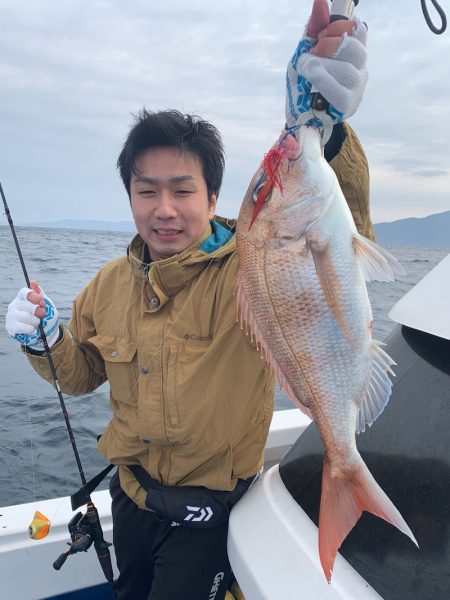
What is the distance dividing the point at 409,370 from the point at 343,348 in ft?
0.91

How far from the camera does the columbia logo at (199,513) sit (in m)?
2.16

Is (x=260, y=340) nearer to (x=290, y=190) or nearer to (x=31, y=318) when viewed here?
(x=290, y=190)

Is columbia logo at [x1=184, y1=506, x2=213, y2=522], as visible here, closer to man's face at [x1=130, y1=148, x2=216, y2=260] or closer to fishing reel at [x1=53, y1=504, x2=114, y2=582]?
fishing reel at [x1=53, y1=504, x2=114, y2=582]

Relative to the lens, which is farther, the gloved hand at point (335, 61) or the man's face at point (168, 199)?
the man's face at point (168, 199)

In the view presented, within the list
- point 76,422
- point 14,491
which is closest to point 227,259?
point 14,491

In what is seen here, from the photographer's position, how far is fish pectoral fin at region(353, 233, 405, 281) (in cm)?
155

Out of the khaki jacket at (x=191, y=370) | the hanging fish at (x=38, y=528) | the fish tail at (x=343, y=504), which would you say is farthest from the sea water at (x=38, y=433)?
the fish tail at (x=343, y=504)

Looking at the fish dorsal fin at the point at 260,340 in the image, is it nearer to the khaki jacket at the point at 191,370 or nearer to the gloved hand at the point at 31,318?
the khaki jacket at the point at 191,370

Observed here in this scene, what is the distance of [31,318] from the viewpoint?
2.33 meters

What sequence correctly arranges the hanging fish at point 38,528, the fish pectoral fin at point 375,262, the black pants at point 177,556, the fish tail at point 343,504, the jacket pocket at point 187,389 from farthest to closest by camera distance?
the hanging fish at point 38,528 < the black pants at point 177,556 < the jacket pocket at point 187,389 < the fish pectoral fin at point 375,262 < the fish tail at point 343,504

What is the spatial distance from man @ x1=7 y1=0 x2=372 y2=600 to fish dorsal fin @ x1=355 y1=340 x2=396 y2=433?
608 mm

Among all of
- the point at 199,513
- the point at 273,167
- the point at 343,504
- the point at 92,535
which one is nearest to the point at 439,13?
the point at 273,167

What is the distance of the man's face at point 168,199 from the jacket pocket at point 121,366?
0.47 m

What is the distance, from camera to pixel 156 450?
2225 millimetres
